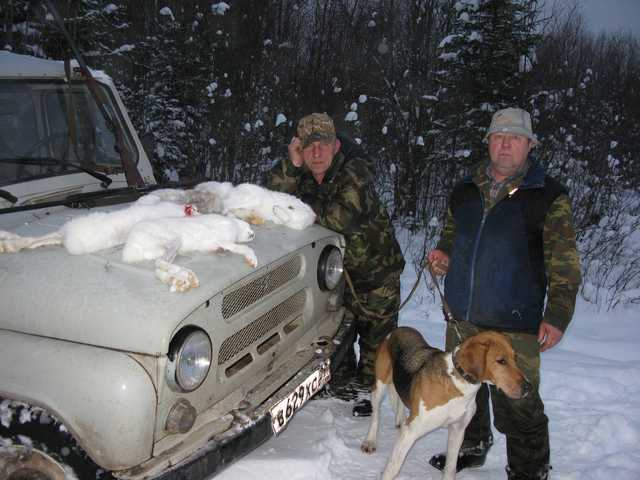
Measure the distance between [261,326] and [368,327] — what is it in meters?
1.50

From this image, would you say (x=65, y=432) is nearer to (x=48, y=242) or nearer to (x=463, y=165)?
(x=48, y=242)

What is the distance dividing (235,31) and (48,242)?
38.2ft

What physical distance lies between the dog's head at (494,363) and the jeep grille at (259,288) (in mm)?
938

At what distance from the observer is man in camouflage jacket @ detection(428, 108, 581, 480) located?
2633 mm

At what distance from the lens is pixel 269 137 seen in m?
12.5

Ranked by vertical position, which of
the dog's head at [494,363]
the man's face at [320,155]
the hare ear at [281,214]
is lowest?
the dog's head at [494,363]

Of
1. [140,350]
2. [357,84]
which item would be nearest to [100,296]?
[140,350]

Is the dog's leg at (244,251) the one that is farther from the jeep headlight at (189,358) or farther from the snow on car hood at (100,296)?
the jeep headlight at (189,358)

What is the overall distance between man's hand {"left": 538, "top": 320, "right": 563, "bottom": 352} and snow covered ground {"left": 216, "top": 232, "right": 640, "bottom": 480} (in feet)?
3.26

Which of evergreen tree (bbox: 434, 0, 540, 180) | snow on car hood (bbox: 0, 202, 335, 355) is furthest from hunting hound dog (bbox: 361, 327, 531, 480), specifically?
evergreen tree (bbox: 434, 0, 540, 180)

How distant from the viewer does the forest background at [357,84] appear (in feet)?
35.5

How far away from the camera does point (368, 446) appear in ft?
10.7

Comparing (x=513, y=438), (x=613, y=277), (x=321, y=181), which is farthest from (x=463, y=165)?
(x=513, y=438)

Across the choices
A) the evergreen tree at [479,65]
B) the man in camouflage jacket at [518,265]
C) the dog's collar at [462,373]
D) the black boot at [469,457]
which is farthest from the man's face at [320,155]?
the evergreen tree at [479,65]
